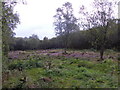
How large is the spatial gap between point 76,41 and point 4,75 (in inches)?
943

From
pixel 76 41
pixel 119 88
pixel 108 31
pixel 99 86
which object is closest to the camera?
pixel 119 88

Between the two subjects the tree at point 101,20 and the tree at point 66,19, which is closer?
the tree at point 101,20

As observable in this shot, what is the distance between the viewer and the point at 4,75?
666 centimetres

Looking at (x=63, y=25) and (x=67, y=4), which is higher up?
(x=67, y=4)

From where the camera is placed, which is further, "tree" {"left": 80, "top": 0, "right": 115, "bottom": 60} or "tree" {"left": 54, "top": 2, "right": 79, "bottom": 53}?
"tree" {"left": 54, "top": 2, "right": 79, "bottom": 53}

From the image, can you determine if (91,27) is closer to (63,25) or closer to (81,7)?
(81,7)

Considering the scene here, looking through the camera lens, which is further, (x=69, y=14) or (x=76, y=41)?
(x=76, y=41)

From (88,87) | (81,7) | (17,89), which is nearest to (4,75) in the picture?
(17,89)

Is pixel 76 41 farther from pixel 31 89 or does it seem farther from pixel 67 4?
pixel 31 89

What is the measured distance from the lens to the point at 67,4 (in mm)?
20875

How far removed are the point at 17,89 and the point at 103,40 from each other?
388 inches

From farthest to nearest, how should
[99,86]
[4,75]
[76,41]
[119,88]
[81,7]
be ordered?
[76,41]
[81,7]
[4,75]
[99,86]
[119,88]

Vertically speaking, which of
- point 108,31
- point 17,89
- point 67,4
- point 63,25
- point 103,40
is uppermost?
point 67,4

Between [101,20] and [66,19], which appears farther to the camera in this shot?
[66,19]
